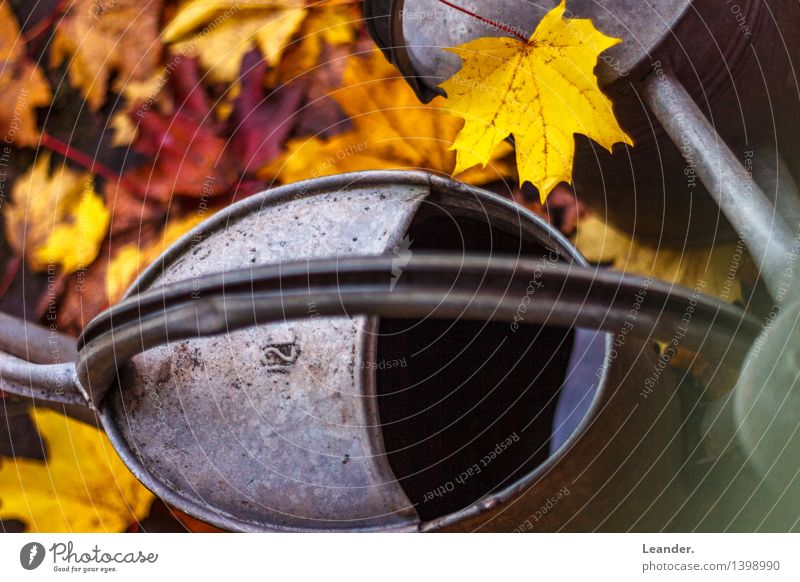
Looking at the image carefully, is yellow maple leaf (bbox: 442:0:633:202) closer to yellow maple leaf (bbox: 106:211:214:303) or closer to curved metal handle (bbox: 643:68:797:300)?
curved metal handle (bbox: 643:68:797:300)

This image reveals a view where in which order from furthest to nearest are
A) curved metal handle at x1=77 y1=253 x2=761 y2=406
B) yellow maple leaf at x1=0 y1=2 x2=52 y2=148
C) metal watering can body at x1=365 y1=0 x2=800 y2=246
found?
yellow maple leaf at x1=0 y1=2 x2=52 y2=148, metal watering can body at x1=365 y1=0 x2=800 y2=246, curved metal handle at x1=77 y1=253 x2=761 y2=406

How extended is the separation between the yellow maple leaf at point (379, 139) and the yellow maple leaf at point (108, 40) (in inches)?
4.2

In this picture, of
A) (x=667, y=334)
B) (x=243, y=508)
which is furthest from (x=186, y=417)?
(x=667, y=334)

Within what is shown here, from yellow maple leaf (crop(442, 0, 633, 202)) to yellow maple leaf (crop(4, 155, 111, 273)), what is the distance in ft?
0.89

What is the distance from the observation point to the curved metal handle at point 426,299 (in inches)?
7.5

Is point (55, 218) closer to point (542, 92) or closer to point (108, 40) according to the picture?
point (108, 40)

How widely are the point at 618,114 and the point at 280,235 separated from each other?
0.17m

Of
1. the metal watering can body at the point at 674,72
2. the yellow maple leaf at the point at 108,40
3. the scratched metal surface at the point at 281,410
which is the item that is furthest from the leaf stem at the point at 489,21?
the yellow maple leaf at the point at 108,40

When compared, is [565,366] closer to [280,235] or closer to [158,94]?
[280,235]

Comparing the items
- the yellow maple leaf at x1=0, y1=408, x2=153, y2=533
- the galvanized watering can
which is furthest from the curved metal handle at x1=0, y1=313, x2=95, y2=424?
the yellow maple leaf at x1=0, y1=408, x2=153, y2=533

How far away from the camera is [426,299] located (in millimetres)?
194

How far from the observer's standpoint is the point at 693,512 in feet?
1.03

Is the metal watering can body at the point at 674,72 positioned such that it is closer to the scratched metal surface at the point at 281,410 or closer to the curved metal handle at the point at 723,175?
the curved metal handle at the point at 723,175

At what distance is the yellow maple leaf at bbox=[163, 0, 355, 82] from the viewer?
0.48 meters
